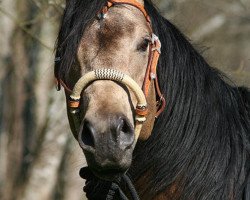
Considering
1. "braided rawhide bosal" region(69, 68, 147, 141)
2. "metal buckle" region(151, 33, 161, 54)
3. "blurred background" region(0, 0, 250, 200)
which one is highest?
"metal buckle" region(151, 33, 161, 54)

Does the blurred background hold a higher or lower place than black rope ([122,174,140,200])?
lower

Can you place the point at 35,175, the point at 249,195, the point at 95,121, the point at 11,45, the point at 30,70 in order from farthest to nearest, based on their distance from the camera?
the point at 30,70, the point at 11,45, the point at 35,175, the point at 249,195, the point at 95,121

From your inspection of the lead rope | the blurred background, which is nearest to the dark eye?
the lead rope

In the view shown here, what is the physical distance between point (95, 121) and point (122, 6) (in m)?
0.92

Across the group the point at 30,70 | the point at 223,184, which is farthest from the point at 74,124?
the point at 30,70

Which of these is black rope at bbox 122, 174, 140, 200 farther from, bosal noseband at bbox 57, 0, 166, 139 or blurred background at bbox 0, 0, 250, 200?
blurred background at bbox 0, 0, 250, 200

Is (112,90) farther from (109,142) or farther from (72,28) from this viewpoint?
(72,28)

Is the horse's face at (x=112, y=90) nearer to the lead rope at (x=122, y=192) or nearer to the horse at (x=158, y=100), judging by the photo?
the horse at (x=158, y=100)

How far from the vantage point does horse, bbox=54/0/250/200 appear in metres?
4.96

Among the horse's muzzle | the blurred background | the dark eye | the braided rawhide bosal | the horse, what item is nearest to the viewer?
the horse's muzzle

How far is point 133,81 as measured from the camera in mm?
4867

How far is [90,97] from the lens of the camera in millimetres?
4824

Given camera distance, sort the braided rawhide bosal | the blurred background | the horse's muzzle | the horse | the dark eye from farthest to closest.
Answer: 1. the blurred background
2. the dark eye
3. the horse
4. the braided rawhide bosal
5. the horse's muzzle

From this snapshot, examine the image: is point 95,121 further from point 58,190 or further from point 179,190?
point 58,190
